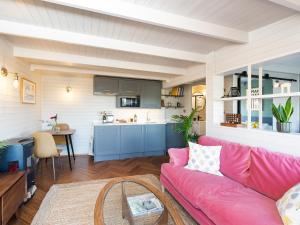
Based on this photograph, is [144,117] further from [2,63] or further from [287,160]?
[287,160]

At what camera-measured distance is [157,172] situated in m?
3.48

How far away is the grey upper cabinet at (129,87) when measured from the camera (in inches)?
189

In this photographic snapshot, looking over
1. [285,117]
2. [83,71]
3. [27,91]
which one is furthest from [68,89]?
[285,117]

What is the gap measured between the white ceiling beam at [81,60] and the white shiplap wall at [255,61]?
4.07ft

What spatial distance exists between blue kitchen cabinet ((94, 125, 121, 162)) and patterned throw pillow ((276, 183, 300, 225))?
351 centimetres

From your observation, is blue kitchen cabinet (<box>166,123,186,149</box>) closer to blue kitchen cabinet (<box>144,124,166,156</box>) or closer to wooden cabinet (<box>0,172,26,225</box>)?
blue kitchen cabinet (<box>144,124,166,156</box>)

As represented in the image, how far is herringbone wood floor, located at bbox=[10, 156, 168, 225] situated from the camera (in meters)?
2.31

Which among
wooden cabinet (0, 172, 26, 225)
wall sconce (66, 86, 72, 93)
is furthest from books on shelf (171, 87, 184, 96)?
wooden cabinet (0, 172, 26, 225)

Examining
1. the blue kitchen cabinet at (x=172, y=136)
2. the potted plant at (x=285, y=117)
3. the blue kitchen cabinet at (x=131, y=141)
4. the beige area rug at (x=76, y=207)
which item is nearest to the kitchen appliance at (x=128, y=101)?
the blue kitchen cabinet at (x=131, y=141)

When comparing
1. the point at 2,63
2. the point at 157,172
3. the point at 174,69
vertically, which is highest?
the point at 174,69

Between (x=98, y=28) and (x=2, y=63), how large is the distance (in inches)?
61.9

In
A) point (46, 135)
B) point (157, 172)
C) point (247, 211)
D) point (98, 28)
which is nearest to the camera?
point (247, 211)

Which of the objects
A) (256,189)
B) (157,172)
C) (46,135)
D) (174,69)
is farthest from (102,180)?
(174,69)

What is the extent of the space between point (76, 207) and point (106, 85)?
3146 mm
